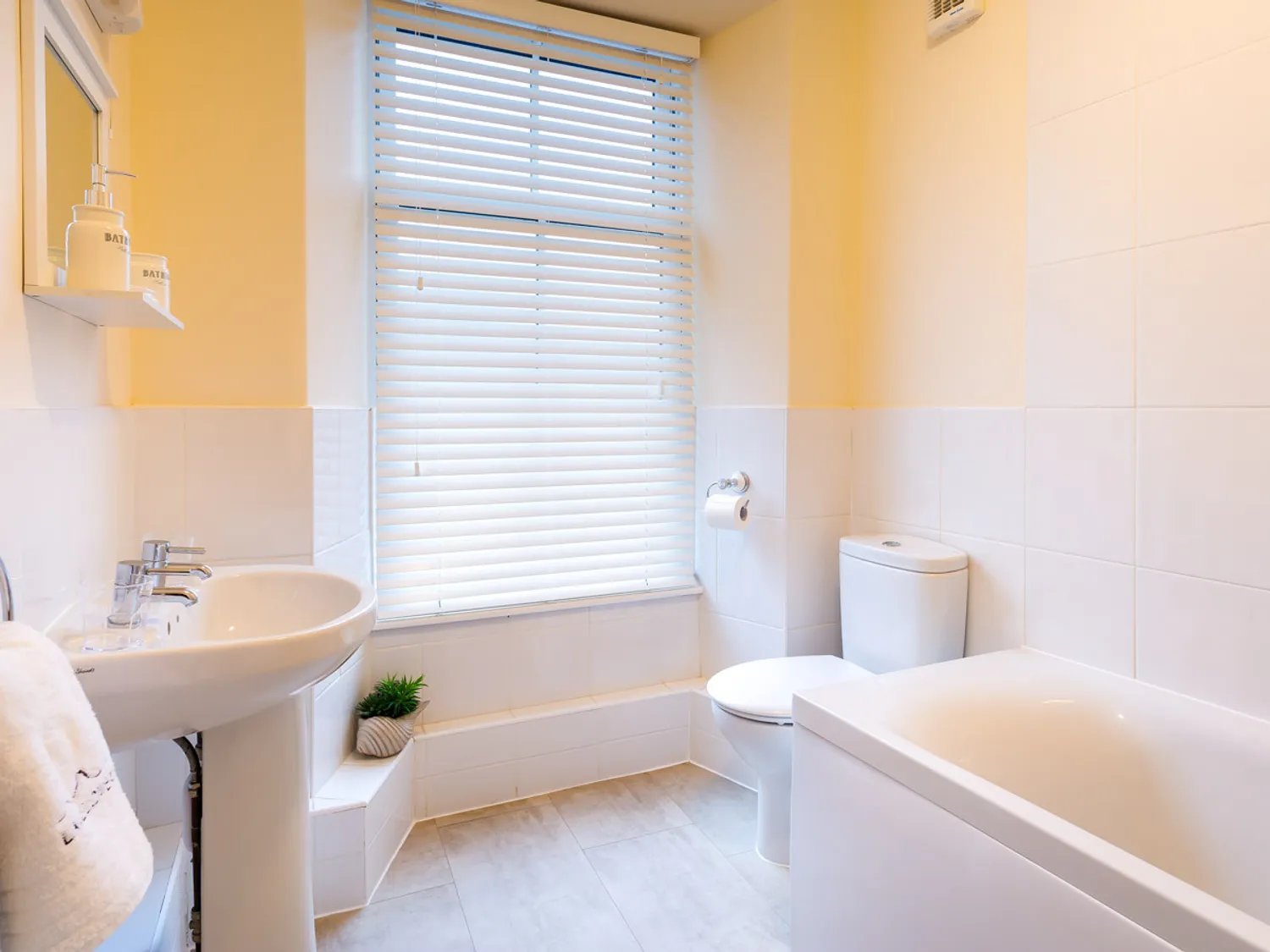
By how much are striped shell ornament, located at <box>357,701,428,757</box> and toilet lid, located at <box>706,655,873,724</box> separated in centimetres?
90

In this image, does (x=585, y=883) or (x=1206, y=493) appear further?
(x=585, y=883)

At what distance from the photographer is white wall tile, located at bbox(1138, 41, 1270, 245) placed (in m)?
1.40

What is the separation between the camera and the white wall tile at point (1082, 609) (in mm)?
1664

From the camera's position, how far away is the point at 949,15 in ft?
6.61

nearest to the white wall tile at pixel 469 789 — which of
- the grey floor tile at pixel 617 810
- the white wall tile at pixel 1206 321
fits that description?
the grey floor tile at pixel 617 810

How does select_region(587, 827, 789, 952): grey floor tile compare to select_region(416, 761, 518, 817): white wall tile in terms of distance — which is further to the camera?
select_region(416, 761, 518, 817): white wall tile

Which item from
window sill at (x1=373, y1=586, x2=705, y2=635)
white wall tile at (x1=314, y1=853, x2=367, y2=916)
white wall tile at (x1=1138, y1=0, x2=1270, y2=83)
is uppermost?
white wall tile at (x1=1138, y1=0, x2=1270, y2=83)

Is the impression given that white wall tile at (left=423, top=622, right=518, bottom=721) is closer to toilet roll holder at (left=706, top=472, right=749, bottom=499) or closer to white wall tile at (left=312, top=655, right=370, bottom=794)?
white wall tile at (left=312, top=655, right=370, bottom=794)

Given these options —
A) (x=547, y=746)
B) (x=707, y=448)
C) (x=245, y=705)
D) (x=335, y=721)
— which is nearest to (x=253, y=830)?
(x=245, y=705)

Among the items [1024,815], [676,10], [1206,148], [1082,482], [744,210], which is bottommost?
[1024,815]

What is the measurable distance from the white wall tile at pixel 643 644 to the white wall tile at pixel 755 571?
182 mm

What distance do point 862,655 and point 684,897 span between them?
830 millimetres

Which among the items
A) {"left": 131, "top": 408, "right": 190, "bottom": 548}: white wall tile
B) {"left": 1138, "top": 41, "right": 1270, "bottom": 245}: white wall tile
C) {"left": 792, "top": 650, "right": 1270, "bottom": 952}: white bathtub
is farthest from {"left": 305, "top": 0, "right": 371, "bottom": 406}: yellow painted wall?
{"left": 1138, "top": 41, "right": 1270, "bottom": 245}: white wall tile

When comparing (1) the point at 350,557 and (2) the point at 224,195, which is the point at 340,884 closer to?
(1) the point at 350,557
